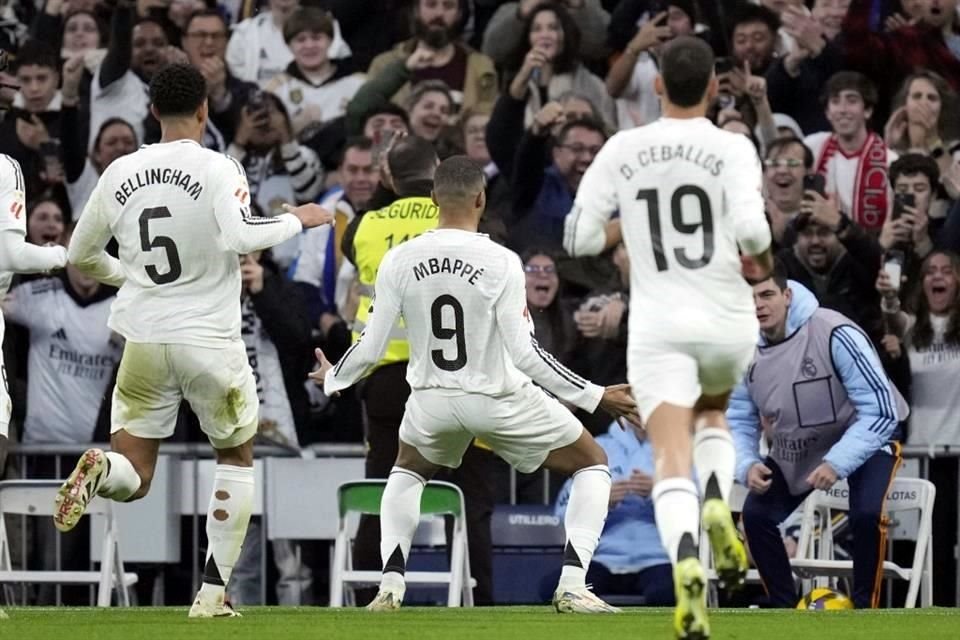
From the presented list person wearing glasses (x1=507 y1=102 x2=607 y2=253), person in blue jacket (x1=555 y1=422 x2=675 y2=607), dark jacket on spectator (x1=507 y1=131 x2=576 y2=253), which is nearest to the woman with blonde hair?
person wearing glasses (x1=507 y1=102 x2=607 y2=253)

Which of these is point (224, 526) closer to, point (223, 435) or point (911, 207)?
point (223, 435)

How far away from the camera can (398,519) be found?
10.1m

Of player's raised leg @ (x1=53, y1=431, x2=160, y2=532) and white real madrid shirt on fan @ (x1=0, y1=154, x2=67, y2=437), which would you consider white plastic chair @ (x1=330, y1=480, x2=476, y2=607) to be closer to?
player's raised leg @ (x1=53, y1=431, x2=160, y2=532)

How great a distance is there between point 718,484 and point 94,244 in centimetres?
353

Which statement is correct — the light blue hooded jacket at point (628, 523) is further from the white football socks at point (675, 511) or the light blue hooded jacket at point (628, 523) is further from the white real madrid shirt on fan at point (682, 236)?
the white football socks at point (675, 511)

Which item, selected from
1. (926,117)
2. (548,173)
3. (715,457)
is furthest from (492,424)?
(926,117)

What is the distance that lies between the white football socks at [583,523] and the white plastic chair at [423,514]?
1397 millimetres

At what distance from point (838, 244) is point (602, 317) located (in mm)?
1660

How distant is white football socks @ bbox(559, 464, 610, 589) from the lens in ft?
32.6

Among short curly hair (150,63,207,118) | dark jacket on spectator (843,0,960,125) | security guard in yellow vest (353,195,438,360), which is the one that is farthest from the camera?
dark jacket on spectator (843,0,960,125)

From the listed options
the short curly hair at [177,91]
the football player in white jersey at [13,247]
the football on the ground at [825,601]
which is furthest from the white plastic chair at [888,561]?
the football player in white jersey at [13,247]

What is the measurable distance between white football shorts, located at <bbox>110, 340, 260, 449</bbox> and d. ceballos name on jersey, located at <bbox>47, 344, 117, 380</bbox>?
4.37 meters

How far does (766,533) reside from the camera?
11.9m

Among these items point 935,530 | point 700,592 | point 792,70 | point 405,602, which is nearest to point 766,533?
point 935,530
